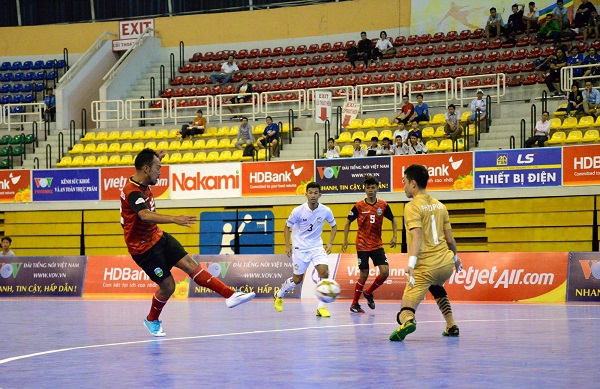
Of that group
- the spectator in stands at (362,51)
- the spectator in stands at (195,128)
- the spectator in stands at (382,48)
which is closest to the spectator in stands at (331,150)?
the spectator in stands at (195,128)

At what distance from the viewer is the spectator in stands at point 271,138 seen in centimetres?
2836

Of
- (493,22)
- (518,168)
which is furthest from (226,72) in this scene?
(518,168)

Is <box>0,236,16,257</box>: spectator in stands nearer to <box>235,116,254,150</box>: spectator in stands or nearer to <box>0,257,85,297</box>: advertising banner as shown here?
<box>0,257,85,297</box>: advertising banner

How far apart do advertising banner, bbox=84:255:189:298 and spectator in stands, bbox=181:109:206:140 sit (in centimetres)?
688

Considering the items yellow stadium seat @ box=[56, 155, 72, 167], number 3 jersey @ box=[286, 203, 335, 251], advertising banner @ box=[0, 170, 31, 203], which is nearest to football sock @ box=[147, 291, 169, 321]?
number 3 jersey @ box=[286, 203, 335, 251]

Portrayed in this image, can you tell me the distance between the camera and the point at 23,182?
98.5 ft

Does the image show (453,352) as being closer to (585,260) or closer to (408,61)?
(585,260)

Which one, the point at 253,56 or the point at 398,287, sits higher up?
the point at 253,56

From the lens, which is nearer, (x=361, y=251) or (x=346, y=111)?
(x=361, y=251)

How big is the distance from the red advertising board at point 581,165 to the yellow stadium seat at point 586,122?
6.31 feet

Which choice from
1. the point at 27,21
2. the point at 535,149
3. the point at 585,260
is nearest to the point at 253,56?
the point at 27,21

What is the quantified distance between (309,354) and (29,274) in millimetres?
18309

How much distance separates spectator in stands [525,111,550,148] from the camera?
79.9ft

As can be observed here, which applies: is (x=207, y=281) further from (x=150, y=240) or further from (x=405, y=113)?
(x=405, y=113)
